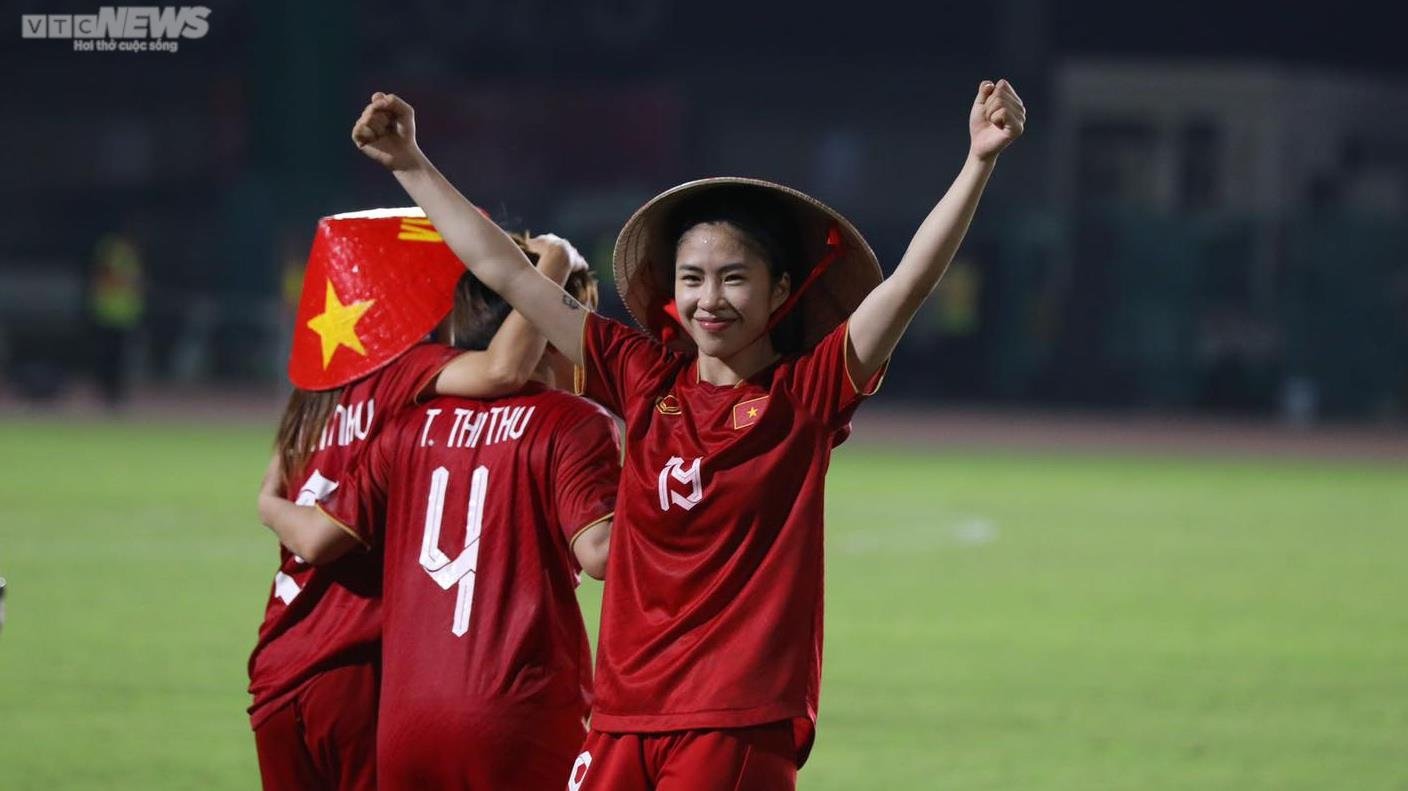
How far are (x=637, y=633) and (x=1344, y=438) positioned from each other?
2345cm

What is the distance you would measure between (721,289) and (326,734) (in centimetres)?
131

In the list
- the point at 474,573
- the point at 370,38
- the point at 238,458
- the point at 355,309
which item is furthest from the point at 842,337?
the point at 370,38

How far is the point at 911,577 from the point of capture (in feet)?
39.4

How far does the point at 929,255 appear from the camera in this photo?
3.55 m

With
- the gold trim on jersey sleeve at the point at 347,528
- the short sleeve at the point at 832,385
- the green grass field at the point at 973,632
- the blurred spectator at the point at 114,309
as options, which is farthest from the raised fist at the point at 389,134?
the blurred spectator at the point at 114,309

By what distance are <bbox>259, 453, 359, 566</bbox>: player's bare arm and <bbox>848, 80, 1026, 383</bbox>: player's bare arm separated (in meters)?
1.15

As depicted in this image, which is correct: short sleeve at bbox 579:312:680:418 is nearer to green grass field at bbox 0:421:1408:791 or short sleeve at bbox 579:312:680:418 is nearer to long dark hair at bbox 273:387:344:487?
long dark hair at bbox 273:387:344:487

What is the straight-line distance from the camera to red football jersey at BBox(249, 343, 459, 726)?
429cm

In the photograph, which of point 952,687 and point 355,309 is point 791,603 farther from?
point 952,687

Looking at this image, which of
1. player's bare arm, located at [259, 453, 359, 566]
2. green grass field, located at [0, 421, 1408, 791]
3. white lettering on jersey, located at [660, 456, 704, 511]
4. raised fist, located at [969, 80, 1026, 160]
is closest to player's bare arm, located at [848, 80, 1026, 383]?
raised fist, located at [969, 80, 1026, 160]

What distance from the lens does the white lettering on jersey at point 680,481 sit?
3602mm

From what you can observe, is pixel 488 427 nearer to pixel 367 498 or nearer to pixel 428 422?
pixel 428 422

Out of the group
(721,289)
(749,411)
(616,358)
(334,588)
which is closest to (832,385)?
(749,411)

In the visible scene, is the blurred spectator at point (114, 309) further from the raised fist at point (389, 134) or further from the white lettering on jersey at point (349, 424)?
the raised fist at point (389, 134)
